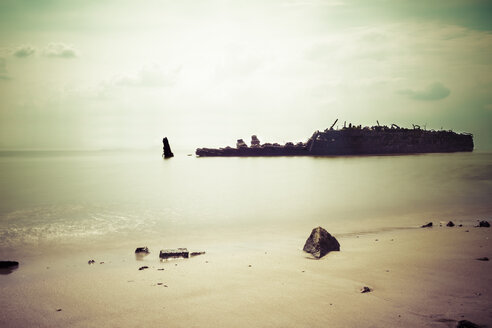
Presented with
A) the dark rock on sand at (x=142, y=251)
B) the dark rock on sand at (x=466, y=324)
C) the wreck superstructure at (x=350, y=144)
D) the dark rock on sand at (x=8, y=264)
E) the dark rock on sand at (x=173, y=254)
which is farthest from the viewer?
the wreck superstructure at (x=350, y=144)

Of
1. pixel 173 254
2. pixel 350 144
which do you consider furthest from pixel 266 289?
pixel 350 144

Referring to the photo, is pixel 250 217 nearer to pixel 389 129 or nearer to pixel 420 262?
pixel 420 262

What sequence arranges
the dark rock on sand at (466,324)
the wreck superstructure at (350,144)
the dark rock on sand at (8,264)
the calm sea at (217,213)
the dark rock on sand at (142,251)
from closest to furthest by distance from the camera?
the dark rock on sand at (466,324) → the dark rock on sand at (8,264) → the dark rock on sand at (142,251) → the calm sea at (217,213) → the wreck superstructure at (350,144)

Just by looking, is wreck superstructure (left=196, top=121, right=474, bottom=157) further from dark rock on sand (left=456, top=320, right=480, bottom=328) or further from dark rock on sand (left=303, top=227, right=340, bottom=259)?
dark rock on sand (left=456, top=320, right=480, bottom=328)

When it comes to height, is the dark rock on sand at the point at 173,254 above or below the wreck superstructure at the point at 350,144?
Result: below

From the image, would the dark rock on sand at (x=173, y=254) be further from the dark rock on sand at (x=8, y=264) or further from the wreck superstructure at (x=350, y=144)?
the wreck superstructure at (x=350, y=144)

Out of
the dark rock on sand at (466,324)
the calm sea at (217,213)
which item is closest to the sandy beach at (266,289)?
the dark rock on sand at (466,324)

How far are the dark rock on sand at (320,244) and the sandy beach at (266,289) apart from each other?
18 cm

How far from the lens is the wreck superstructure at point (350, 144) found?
200 ft

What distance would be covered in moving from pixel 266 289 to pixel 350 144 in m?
60.9

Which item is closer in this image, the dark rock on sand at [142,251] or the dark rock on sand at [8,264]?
the dark rock on sand at [8,264]

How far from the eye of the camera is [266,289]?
4.30 meters

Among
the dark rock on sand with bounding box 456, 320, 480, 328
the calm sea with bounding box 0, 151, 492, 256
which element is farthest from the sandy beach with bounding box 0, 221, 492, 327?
the calm sea with bounding box 0, 151, 492, 256

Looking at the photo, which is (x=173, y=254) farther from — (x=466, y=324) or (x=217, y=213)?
(x=217, y=213)
